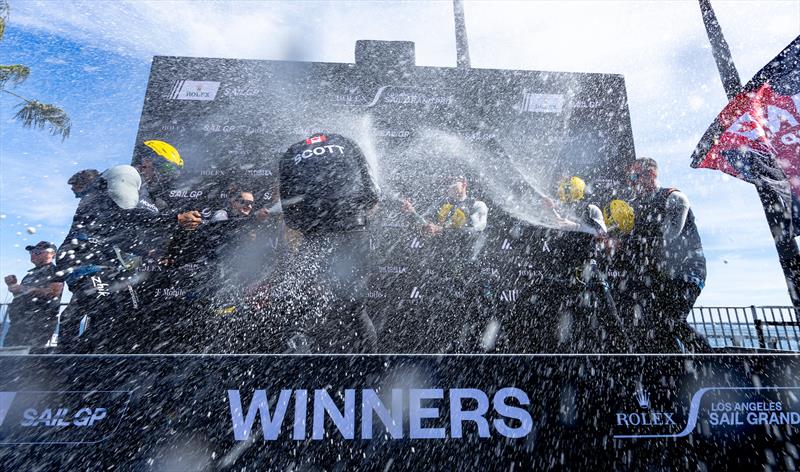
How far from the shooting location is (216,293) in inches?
167

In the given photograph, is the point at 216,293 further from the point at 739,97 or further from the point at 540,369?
the point at 739,97

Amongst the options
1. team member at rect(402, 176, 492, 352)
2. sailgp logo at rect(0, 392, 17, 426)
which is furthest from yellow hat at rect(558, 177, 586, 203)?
sailgp logo at rect(0, 392, 17, 426)

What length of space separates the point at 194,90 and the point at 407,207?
3535 mm

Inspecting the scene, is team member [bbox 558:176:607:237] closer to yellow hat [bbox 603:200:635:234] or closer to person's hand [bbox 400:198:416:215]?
yellow hat [bbox 603:200:635:234]

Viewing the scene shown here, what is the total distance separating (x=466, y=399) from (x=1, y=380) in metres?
1.02

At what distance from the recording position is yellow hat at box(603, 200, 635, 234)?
4867 mm

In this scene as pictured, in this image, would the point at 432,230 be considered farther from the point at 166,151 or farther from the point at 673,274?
the point at 166,151

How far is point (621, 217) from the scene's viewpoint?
4.93m

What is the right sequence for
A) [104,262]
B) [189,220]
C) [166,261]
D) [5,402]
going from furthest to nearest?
[166,261]
[189,220]
[104,262]
[5,402]

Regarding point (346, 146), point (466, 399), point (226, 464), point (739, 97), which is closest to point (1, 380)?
point (226, 464)

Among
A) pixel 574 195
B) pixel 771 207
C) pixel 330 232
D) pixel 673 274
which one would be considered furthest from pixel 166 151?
pixel 771 207

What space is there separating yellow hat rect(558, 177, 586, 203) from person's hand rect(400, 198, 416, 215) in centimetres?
221

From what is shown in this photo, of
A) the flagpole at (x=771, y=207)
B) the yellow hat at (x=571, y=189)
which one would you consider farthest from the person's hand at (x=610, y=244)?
the flagpole at (x=771, y=207)

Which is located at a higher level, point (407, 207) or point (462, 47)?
point (462, 47)
